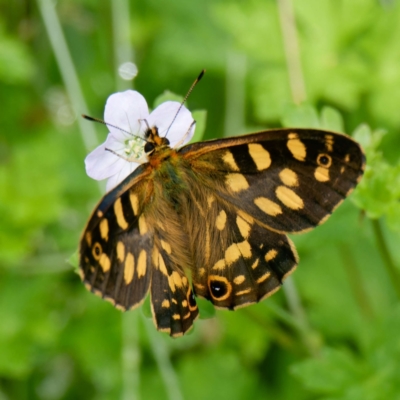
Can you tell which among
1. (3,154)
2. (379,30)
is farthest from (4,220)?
(379,30)

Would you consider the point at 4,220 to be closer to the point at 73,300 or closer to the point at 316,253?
the point at 73,300

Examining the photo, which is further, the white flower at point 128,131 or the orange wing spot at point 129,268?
the white flower at point 128,131

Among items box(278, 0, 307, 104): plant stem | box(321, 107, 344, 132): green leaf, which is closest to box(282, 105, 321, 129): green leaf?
box(321, 107, 344, 132): green leaf

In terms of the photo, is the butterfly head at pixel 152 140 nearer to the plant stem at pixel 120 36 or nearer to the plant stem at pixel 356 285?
the plant stem at pixel 356 285

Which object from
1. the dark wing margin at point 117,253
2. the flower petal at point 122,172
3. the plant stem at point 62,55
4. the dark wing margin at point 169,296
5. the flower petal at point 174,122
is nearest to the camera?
the dark wing margin at point 117,253

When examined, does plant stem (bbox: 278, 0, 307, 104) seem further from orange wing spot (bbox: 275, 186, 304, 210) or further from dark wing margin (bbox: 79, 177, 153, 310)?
Result: dark wing margin (bbox: 79, 177, 153, 310)

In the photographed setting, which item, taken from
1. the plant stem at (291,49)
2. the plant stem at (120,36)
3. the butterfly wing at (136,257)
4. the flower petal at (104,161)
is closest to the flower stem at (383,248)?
the butterfly wing at (136,257)
